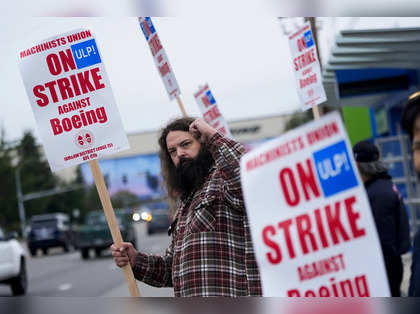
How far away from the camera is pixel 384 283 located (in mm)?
1528

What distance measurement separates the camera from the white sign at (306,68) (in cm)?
594

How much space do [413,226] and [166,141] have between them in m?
7.96

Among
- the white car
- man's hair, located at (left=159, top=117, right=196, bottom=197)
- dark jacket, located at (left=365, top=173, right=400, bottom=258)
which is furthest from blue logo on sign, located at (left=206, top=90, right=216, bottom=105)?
the white car

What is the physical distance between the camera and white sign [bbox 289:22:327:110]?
5.94 metres

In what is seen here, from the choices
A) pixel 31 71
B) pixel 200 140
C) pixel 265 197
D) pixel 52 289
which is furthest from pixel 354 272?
pixel 52 289

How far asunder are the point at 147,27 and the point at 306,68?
161cm

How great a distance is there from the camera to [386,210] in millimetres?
4812

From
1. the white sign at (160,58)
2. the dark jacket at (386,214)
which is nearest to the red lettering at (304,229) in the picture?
the dark jacket at (386,214)

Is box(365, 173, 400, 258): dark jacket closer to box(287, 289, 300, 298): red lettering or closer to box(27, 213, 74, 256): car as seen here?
box(287, 289, 300, 298): red lettering

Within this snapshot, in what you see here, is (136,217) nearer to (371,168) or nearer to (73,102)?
(73,102)

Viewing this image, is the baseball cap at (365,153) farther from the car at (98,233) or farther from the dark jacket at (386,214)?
the car at (98,233)

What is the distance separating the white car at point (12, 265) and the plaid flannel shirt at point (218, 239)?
35.6ft

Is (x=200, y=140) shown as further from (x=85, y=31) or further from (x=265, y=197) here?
(x=265, y=197)

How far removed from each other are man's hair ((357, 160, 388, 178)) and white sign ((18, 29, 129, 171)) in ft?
7.05
